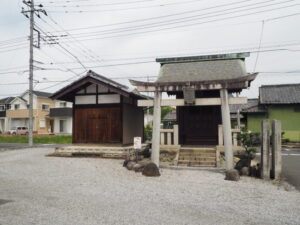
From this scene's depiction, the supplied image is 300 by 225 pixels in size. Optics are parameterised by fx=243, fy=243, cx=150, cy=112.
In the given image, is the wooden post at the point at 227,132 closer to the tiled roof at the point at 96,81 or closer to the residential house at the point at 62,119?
the tiled roof at the point at 96,81

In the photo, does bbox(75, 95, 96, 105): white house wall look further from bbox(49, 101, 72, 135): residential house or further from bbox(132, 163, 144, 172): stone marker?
bbox(49, 101, 72, 135): residential house

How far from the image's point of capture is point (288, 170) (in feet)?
35.1

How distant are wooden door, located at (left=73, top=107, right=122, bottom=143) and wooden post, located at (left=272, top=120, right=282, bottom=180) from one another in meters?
8.23

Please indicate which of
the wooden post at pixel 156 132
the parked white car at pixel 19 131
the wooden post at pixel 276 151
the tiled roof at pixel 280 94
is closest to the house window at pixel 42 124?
the parked white car at pixel 19 131

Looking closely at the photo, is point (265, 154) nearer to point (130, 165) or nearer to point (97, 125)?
point (130, 165)

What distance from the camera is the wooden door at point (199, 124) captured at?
13969 mm

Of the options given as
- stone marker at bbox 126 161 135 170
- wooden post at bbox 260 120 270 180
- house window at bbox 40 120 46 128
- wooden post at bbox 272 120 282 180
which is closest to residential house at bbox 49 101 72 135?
house window at bbox 40 120 46 128

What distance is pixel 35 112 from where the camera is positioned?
140ft

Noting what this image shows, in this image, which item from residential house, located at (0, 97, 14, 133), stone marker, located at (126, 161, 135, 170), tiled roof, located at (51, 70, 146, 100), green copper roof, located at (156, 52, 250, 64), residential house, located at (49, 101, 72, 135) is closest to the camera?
stone marker, located at (126, 161, 135, 170)

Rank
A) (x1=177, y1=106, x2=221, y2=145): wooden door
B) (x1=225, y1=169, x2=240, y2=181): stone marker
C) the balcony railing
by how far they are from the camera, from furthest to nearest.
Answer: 1. (x1=177, y1=106, x2=221, y2=145): wooden door
2. the balcony railing
3. (x1=225, y1=169, x2=240, y2=181): stone marker

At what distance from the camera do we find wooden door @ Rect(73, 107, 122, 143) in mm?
14406

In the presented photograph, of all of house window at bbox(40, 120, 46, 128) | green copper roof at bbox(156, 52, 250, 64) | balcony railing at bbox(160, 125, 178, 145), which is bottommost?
balcony railing at bbox(160, 125, 178, 145)

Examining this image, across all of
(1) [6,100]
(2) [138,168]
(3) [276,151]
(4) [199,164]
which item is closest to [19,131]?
(1) [6,100]

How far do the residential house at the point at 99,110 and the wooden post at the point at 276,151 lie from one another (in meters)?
7.70
